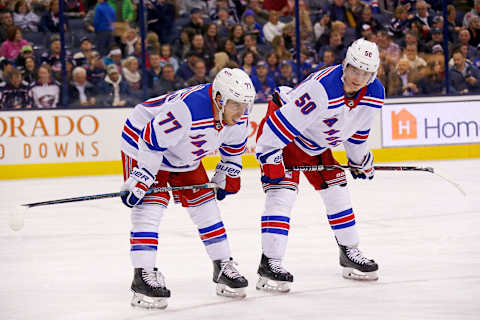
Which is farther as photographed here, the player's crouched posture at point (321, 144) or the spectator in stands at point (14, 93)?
the spectator in stands at point (14, 93)

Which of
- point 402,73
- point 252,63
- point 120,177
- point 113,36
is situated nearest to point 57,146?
point 120,177

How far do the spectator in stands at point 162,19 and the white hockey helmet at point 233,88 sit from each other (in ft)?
23.7

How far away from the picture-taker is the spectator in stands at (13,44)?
34.1 feet

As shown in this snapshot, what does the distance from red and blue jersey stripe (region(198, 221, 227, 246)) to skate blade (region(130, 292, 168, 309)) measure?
0.38 metres

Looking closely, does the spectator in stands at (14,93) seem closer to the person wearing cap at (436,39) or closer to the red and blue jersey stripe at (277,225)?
the person wearing cap at (436,39)

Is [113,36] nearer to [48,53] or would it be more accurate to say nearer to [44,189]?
[48,53]

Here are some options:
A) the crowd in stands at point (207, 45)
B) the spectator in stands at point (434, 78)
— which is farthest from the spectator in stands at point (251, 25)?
the spectator in stands at point (434, 78)

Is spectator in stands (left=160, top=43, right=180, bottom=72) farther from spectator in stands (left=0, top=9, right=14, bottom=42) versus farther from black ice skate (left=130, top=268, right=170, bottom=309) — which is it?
black ice skate (left=130, top=268, right=170, bottom=309)

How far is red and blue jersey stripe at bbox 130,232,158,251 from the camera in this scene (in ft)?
13.0

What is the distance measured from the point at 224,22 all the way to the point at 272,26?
665 mm

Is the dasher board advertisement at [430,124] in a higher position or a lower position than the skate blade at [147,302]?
lower

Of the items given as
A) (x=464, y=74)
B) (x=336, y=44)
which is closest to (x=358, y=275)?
(x=336, y=44)

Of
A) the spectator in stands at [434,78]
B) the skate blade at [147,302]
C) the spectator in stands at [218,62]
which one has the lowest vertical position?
the spectator in stands at [434,78]

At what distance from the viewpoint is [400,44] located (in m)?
11.9
